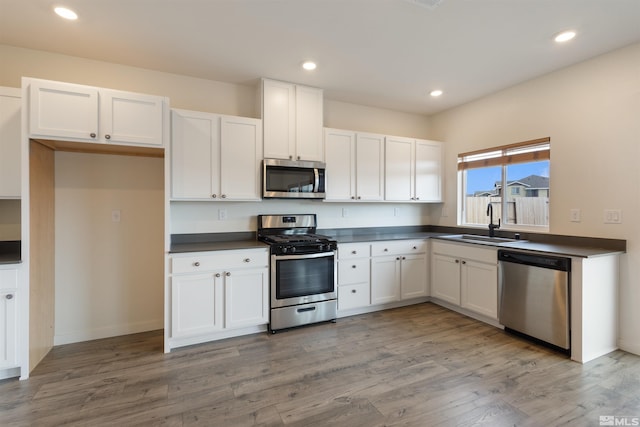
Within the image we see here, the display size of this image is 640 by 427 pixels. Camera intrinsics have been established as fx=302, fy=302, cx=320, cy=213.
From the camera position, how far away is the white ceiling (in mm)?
2135

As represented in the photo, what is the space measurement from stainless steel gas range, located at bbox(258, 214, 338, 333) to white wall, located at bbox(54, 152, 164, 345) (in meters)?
1.16

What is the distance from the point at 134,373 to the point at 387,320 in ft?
7.97

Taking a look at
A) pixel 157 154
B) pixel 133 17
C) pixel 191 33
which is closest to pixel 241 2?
pixel 191 33

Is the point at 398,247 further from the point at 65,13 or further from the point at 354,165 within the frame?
the point at 65,13

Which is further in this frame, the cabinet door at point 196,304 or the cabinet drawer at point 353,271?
the cabinet drawer at point 353,271

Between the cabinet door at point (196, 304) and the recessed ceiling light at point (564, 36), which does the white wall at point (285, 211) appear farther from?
the recessed ceiling light at point (564, 36)

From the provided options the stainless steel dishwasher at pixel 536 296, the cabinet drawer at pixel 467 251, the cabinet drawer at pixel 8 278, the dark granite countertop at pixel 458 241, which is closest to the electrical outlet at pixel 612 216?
the dark granite countertop at pixel 458 241

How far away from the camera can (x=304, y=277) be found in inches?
125

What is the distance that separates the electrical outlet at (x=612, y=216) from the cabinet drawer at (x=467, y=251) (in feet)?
3.10

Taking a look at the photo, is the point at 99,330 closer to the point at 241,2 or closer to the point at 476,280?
the point at 241,2

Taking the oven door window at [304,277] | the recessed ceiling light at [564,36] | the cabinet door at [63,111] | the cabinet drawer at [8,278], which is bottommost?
the oven door window at [304,277]

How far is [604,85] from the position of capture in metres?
2.77

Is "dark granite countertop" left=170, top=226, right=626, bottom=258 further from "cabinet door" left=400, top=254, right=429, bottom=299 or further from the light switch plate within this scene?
"cabinet door" left=400, top=254, right=429, bottom=299

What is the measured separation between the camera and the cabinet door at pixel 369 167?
3803mm
